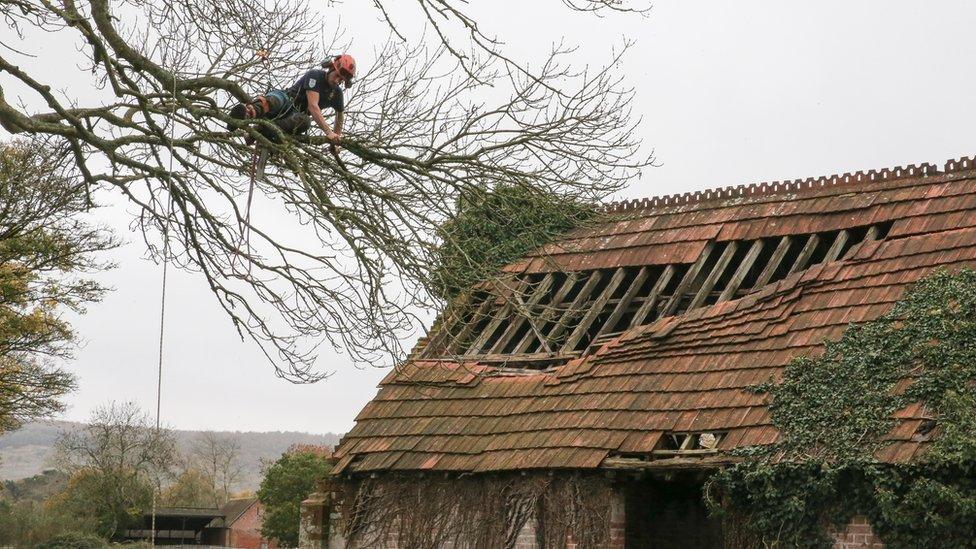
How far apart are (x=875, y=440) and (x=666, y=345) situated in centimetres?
373

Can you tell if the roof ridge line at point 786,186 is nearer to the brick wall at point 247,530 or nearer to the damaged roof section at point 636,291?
the damaged roof section at point 636,291

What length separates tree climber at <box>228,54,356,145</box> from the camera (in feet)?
34.1

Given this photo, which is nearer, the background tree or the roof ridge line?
the roof ridge line

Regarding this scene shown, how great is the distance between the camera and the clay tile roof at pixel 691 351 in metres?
14.1

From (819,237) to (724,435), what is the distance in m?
4.02

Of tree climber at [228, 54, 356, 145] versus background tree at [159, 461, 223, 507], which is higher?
background tree at [159, 461, 223, 507]

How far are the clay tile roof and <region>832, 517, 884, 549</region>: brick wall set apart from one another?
803 mm

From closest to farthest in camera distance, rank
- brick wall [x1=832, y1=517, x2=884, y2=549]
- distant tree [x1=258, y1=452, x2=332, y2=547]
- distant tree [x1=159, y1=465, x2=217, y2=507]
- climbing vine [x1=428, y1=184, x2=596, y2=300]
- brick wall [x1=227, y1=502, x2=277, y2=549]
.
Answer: climbing vine [x1=428, y1=184, x2=596, y2=300] < brick wall [x1=832, y1=517, x2=884, y2=549] < distant tree [x1=258, y1=452, x2=332, y2=547] < brick wall [x1=227, y1=502, x2=277, y2=549] < distant tree [x1=159, y1=465, x2=217, y2=507]

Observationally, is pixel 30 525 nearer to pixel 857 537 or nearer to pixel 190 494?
pixel 190 494

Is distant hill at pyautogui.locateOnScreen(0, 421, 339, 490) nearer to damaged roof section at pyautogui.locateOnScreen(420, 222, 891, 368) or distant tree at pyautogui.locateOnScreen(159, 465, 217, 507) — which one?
distant tree at pyautogui.locateOnScreen(159, 465, 217, 507)

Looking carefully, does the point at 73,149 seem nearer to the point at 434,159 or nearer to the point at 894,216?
the point at 434,159

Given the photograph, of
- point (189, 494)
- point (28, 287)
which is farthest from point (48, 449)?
point (28, 287)

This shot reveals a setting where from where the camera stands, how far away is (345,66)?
10.4 meters

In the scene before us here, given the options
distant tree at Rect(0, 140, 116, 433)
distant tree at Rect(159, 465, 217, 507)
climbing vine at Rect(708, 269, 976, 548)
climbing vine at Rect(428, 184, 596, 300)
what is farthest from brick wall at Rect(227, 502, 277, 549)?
climbing vine at Rect(428, 184, 596, 300)
